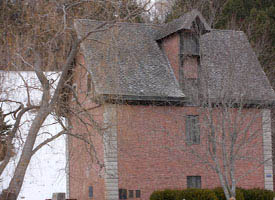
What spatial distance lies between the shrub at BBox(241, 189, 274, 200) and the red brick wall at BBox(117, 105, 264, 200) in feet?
4.42

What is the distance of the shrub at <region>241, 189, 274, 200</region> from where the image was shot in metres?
20.9

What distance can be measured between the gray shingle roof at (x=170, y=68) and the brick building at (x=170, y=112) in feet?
0.15

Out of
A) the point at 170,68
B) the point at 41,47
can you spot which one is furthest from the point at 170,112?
the point at 41,47

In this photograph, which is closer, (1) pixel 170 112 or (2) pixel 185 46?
(1) pixel 170 112

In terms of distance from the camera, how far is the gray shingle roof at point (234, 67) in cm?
2050

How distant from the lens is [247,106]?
21609 mm

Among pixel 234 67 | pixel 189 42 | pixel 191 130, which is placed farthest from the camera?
pixel 189 42

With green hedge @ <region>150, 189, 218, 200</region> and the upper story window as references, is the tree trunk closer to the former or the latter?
green hedge @ <region>150, 189, 218, 200</region>

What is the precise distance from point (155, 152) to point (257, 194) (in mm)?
4808

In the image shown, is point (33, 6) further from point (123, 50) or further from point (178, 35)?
point (178, 35)

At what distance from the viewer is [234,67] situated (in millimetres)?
20234

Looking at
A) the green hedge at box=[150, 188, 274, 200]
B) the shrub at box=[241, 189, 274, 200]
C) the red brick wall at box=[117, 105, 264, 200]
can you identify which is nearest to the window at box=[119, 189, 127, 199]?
the red brick wall at box=[117, 105, 264, 200]

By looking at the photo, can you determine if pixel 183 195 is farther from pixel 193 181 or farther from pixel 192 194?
pixel 193 181

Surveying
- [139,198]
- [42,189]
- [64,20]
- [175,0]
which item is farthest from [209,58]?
[42,189]
